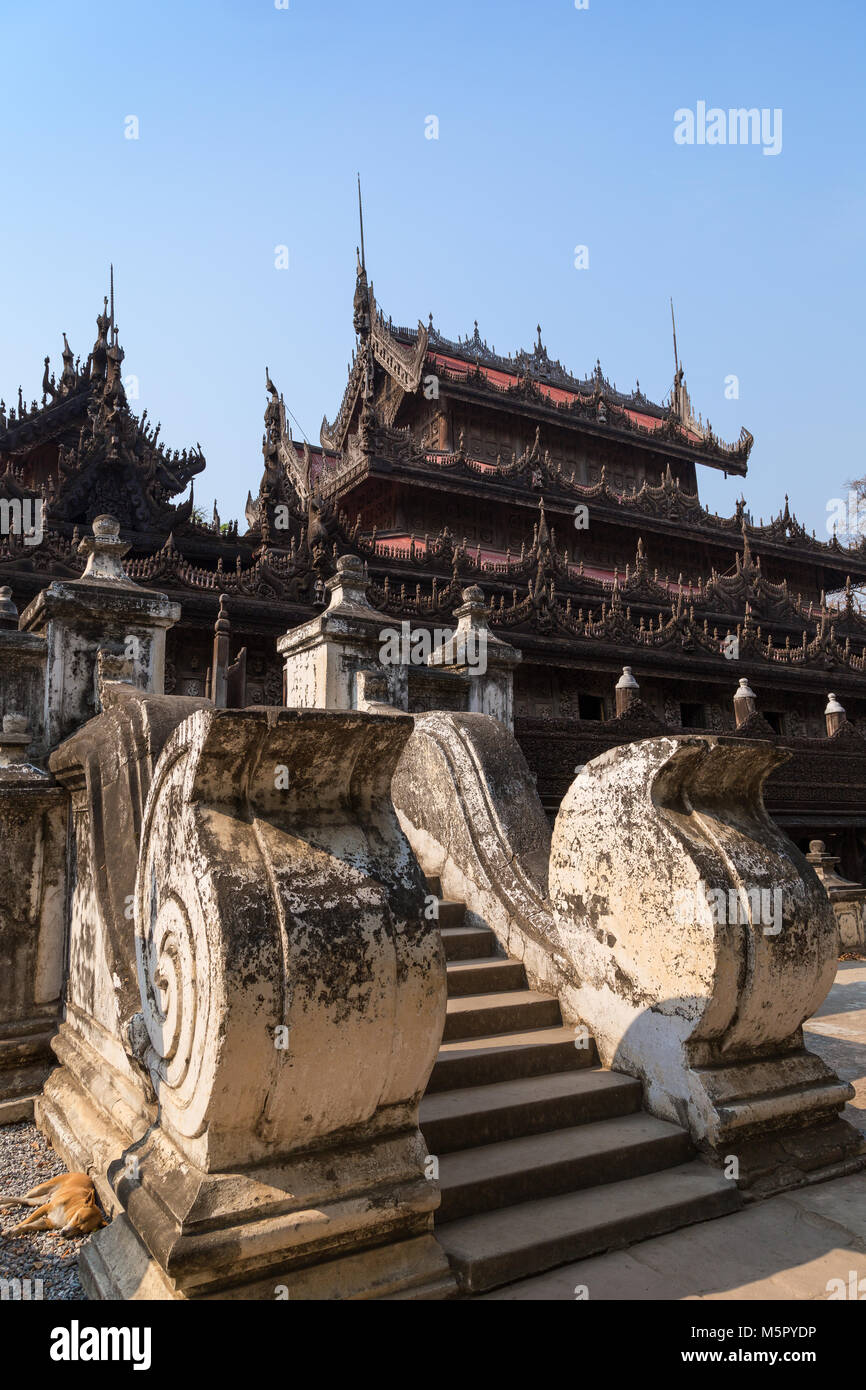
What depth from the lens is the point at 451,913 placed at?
480 centimetres

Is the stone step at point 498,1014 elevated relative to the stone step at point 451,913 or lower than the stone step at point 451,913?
lower

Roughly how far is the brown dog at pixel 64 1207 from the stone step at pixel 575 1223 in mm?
1247

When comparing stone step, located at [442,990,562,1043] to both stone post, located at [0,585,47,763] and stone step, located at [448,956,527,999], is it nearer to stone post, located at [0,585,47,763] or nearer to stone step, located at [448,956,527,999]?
stone step, located at [448,956,527,999]

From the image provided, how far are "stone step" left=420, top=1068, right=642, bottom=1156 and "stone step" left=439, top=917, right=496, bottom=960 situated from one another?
930mm

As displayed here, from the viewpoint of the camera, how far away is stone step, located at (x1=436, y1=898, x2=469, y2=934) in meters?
4.79

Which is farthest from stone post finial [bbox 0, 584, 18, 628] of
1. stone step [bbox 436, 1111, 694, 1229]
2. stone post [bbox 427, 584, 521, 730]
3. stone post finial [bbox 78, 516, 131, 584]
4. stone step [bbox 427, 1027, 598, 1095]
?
stone step [bbox 436, 1111, 694, 1229]

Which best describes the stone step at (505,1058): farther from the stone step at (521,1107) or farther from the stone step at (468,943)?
the stone step at (468,943)

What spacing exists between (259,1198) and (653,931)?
194 centimetres

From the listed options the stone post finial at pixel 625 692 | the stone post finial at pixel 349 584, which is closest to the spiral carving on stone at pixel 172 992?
the stone post finial at pixel 349 584

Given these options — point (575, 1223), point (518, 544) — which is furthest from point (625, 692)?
point (518, 544)

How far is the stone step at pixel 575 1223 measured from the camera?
2.57 m

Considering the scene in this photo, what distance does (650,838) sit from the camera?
11.9ft

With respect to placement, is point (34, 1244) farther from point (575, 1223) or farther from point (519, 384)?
point (519, 384)
